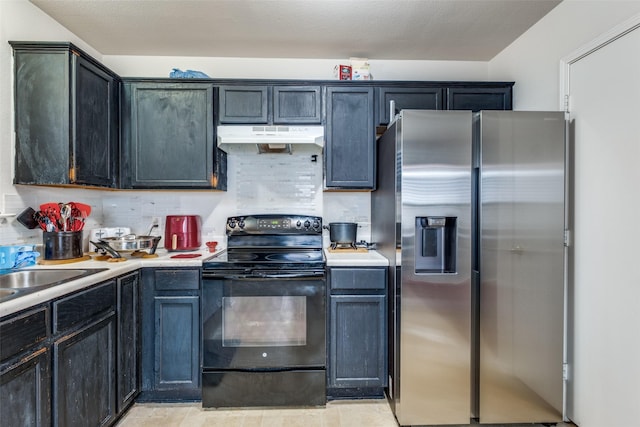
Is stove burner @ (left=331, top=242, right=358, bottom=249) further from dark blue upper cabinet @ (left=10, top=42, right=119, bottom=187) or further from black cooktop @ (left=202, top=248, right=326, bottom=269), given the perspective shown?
dark blue upper cabinet @ (left=10, top=42, right=119, bottom=187)

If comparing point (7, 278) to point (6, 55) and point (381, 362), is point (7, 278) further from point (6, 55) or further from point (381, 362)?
point (381, 362)

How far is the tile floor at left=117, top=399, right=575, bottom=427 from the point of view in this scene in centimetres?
193

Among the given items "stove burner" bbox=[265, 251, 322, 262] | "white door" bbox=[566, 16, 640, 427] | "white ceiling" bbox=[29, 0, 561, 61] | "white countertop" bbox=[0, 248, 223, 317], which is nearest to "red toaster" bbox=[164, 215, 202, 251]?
"white countertop" bbox=[0, 248, 223, 317]

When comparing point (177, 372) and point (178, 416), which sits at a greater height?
point (177, 372)

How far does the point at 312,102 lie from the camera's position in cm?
240

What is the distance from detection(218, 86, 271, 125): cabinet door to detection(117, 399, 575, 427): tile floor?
1955 millimetres

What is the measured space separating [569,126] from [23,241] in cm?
328

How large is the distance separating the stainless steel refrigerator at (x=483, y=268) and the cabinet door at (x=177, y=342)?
1.27 meters

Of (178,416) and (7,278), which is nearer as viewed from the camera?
(7,278)

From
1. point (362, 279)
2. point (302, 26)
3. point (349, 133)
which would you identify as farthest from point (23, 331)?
point (302, 26)

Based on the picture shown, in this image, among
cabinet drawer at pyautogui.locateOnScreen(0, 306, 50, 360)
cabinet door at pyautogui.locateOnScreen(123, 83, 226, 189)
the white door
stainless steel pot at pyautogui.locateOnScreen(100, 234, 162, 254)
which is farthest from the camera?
cabinet door at pyautogui.locateOnScreen(123, 83, 226, 189)

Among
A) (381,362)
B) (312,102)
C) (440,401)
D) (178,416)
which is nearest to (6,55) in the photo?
(312,102)

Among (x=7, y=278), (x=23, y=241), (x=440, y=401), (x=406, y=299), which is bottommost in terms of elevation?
(x=440, y=401)

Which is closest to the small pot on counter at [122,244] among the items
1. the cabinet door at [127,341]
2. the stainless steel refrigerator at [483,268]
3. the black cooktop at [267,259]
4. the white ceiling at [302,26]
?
the cabinet door at [127,341]
